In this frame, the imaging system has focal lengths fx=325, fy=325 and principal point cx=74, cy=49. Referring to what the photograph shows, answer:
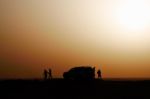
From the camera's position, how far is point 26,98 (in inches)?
696

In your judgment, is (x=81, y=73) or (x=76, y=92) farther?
(x=81, y=73)

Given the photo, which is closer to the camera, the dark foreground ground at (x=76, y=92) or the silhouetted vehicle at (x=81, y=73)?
the dark foreground ground at (x=76, y=92)

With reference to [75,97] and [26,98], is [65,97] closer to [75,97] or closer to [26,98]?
[75,97]

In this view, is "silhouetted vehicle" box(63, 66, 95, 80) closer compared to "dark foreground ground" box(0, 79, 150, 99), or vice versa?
"dark foreground ground" box(0, 79, 150, 99)

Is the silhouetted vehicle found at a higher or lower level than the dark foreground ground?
higher

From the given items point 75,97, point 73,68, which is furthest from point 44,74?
point 75,97

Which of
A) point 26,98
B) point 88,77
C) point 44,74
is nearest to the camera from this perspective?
point 26,98

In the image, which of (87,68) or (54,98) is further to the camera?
(87,68)

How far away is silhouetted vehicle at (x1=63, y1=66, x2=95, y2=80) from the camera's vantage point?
3738cm

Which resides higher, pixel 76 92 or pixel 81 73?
pixel 81 73

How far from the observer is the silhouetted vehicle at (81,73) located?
37375 millimetres

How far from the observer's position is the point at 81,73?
123ft

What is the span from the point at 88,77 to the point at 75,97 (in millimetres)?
18755

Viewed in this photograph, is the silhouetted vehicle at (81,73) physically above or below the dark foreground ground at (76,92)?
above
